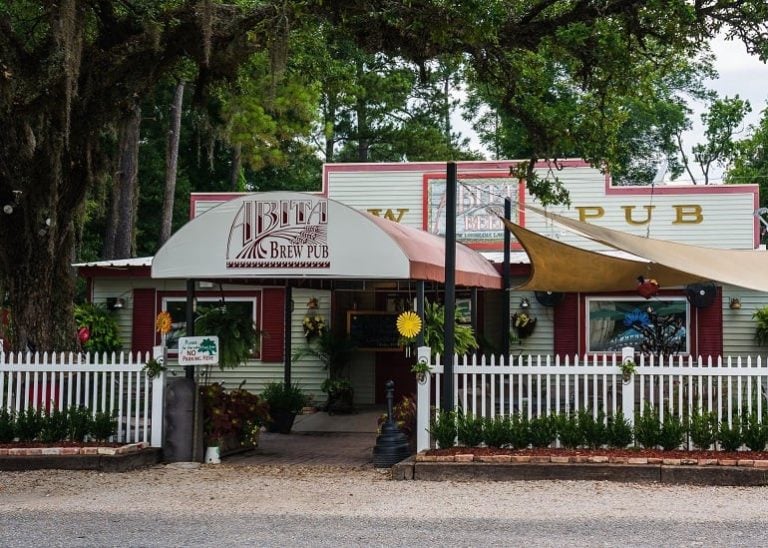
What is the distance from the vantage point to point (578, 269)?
47.9ft

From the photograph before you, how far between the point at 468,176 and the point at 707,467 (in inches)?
432

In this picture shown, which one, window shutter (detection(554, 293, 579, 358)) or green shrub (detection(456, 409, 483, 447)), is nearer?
green shrub (detection(456, 409, 483, 447))

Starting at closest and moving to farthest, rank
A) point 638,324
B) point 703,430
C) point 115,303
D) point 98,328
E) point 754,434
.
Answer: point 754,434
point 703,430
point 638,324
point 98,328
point 115,303

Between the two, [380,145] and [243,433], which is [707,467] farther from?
[380,145]

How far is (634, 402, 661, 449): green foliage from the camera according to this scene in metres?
10.8

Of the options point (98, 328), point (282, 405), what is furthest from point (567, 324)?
point (98, 328)

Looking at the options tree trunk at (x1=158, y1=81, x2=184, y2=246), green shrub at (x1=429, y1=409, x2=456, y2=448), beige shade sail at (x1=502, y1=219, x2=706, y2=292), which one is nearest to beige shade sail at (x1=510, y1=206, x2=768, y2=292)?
beige shade sail at (x1=502, y1=219, x2=706, y2=292)

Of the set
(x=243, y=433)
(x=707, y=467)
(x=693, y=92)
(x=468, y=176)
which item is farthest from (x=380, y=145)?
(x=707, y=467)

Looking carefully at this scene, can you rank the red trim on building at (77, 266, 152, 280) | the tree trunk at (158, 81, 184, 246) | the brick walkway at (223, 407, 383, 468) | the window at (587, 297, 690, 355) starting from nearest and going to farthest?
the brick walkway at (223, 407, 383, 468) < the window at (587, 297, 690, 355) < the red trim on building at (77, 266, 152, 280) < the tree trunk at (158, 81, 184, 246)

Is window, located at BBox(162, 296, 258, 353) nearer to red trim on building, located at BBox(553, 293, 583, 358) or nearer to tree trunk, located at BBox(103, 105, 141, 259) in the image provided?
red trim on building, located at BBox(553, 293, 583, 358)

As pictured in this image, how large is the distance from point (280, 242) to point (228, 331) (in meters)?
1.50

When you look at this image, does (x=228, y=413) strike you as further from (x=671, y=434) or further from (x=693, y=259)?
(x=693, y=259)

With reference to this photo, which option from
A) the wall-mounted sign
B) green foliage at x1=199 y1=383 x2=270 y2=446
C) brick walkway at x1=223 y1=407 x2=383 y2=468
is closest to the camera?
green foliage at x1=199 y1=383 x2=270 y2=446

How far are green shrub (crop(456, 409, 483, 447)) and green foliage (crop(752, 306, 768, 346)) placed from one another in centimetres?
826
